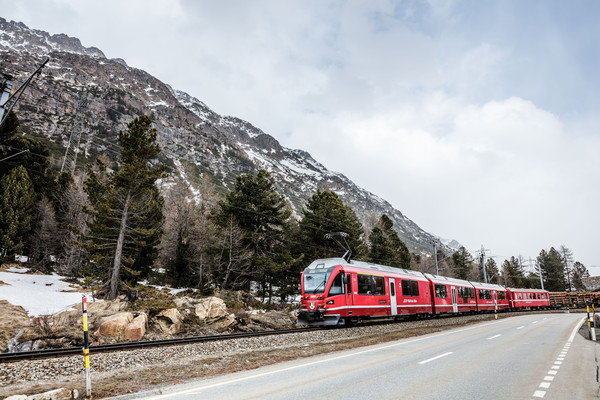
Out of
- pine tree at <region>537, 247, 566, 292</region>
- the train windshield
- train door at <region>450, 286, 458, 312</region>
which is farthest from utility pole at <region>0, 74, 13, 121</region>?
pine tree at <region>537, 247, 566, 292</region>

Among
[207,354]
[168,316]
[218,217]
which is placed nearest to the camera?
[207,354]

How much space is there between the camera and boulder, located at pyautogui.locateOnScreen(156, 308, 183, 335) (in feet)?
59.9

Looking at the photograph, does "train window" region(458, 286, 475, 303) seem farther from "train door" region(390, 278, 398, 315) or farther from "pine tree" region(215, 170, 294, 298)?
"pine tree" region(215, 170, 294, 298)

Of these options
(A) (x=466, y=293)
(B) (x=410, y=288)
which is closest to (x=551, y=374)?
(B) (x=410, y=288)

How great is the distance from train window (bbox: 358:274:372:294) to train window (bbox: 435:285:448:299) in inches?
456

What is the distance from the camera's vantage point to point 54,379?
7.45 meters

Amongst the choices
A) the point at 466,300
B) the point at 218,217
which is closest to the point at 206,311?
the point at 218,217

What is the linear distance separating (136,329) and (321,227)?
954 inches

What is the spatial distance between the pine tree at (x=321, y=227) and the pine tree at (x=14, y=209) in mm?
26185

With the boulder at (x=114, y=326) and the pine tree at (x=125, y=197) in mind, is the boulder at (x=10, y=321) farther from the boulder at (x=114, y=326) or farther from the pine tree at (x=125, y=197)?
the pine tree at (x=125, y=197)

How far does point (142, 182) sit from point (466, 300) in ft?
106

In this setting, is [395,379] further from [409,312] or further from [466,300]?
[466,300]

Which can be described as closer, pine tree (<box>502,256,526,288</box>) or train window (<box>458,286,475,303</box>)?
train window (<box>458,286,475,303</box>)

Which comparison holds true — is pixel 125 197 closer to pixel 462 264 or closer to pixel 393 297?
pixel 393 297
